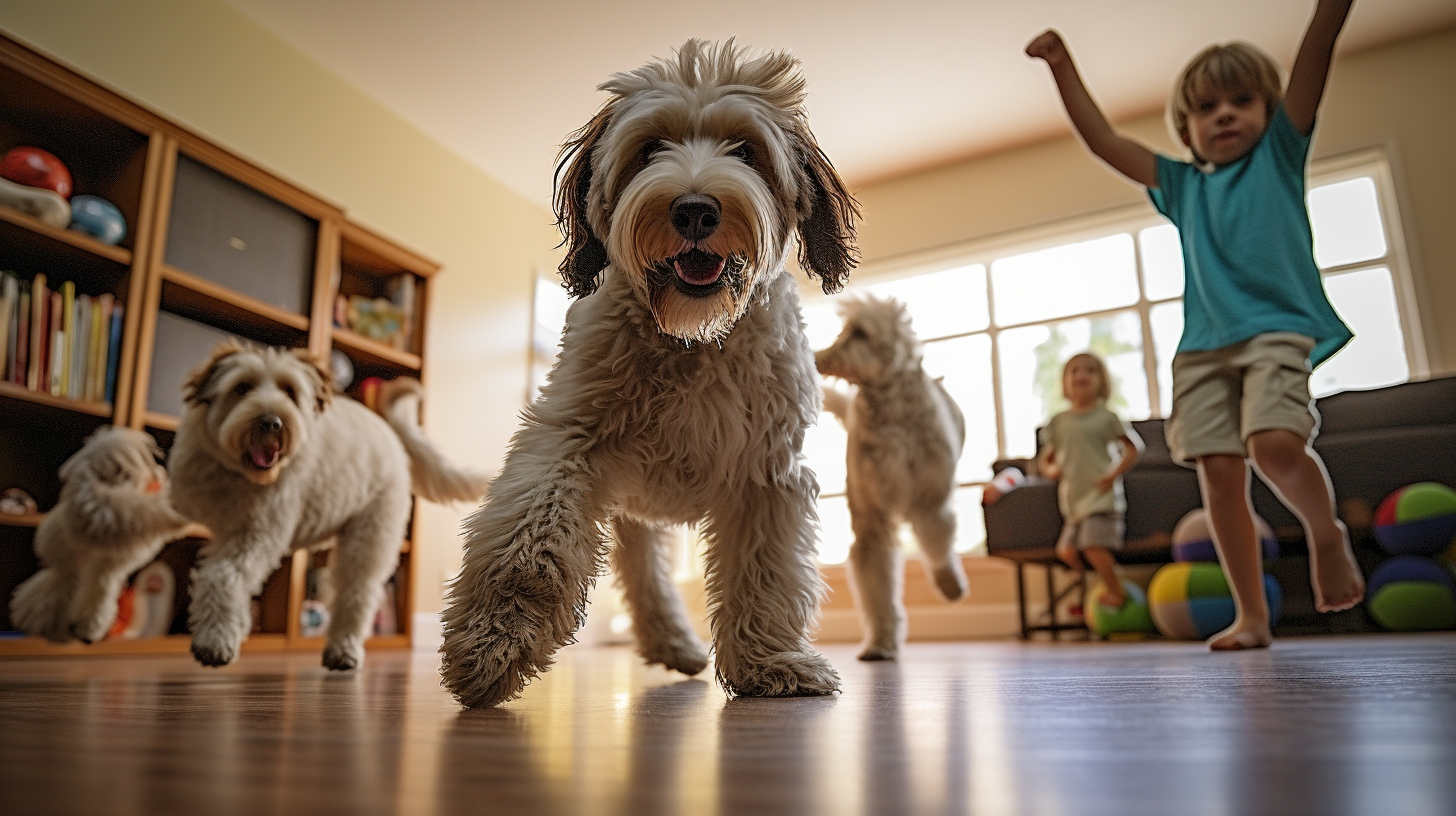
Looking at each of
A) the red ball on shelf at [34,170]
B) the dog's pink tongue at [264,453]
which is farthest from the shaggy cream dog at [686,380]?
the red ball on shelf at [34,170]

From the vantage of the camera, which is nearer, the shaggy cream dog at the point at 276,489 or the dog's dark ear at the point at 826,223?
the dog's dark ear at the point at 826,223

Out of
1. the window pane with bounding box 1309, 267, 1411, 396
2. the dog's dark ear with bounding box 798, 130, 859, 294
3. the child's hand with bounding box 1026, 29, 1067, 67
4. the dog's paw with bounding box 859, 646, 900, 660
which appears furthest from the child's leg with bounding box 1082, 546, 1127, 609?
the dog's dark ear with bounding box 798, 130, 859, 294

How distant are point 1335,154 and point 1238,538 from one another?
5.29 metres

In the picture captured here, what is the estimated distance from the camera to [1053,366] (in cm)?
724

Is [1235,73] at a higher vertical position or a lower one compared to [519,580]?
higher

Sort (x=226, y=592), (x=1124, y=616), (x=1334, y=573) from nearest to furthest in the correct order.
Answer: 1. (x=226, y=592)
2. (x=1334, y=573)
3. (x=1124, y=616)

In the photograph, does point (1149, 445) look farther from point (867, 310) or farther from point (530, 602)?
point (530, 602)

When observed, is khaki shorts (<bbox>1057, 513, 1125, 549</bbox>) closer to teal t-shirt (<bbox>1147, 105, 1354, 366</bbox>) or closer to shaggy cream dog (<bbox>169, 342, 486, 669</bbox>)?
teal t-shirt (<bbox>1147, 105, 1354, 366</bbox>)

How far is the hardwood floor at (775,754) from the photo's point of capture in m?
A: 0.50

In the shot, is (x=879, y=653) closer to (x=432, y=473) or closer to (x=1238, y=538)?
(x=1238, y=538)

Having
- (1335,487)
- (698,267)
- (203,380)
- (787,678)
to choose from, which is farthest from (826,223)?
(1335,487)

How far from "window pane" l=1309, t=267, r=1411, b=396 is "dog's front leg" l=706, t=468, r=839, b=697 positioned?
19.3 feet

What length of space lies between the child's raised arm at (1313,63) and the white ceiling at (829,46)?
3699mm

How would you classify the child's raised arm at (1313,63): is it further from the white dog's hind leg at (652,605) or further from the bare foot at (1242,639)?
the white dog's hind leg at (652,605)
